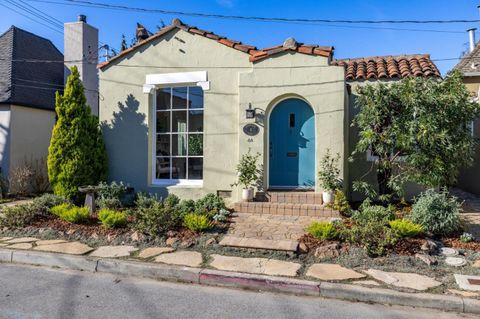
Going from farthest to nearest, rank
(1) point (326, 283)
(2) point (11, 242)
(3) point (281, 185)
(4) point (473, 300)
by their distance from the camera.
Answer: (3) point (281, 185)
(2) point (11, 242)
(1) point (326, 283)
(4) point (473, 300)

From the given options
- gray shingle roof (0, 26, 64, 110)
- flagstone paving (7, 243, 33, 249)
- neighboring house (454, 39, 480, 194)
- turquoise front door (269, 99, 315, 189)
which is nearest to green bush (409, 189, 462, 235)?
turquoise front door (269, 99, 315, 189)

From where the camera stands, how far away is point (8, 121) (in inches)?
500

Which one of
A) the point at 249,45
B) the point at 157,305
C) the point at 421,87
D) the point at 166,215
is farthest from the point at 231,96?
the point at 157,305

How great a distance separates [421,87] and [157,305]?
21.7 ft

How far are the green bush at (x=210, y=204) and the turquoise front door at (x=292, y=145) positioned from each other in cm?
144

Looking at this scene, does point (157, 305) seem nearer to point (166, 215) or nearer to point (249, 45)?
point (166, 215)

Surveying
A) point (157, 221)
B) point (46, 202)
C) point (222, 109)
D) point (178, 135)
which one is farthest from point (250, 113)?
point (46, 202)

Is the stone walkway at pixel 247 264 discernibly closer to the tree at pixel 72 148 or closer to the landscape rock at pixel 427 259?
the landscape rock at pixel 427 259

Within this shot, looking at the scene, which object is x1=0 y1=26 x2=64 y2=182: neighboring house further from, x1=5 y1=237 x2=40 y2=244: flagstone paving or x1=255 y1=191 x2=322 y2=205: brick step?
x1=255 y1=191 x2=322 y2=205: brick step

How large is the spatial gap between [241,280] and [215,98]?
17.6 feet

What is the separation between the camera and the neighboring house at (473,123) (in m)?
11.8

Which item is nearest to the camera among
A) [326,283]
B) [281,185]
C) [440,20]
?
[326,283]

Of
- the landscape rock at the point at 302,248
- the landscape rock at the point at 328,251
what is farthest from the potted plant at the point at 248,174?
the landscape rock at the point at 328,251

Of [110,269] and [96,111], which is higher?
[96,111]
